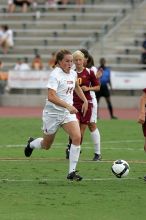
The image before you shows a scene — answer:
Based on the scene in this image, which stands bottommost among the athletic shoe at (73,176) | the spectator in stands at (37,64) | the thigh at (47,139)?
the spectator in stands at (37,64)

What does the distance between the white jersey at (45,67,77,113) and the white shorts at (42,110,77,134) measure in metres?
0.08

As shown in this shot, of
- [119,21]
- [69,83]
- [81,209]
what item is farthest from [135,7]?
[81,209]

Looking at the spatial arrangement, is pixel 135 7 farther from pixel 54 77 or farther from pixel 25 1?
pixel 54 77

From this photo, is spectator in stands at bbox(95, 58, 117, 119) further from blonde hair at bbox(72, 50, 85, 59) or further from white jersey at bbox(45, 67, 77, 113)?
white jersey at bbox(45, 67, 77, 113)

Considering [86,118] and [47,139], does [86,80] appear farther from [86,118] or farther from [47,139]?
[47,139]

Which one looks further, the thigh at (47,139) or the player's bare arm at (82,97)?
the player's bare arm at (82,97)

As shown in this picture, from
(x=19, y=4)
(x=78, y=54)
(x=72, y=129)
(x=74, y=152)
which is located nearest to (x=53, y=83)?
(x=72, y=129)

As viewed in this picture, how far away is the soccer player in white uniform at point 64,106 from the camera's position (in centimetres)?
1320

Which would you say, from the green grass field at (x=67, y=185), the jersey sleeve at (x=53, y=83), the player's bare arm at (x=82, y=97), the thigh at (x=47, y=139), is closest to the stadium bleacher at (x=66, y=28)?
the green grass field at (x=67, y=185)

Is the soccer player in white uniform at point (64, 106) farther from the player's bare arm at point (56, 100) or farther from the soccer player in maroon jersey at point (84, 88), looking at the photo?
the soccer player in maroon jersey at point (84, 88)

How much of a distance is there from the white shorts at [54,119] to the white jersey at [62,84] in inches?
3.2

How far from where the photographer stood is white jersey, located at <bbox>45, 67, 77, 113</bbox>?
1330 cm

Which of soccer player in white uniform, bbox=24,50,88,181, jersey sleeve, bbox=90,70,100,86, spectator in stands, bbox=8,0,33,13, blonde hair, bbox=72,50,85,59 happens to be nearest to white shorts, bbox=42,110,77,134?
soccer player in white uniform, bbox=24,50,88,181

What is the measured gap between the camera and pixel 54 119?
44.7 ft
